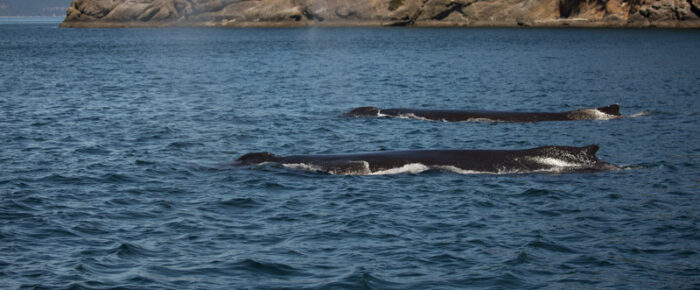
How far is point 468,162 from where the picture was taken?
67.3 ft

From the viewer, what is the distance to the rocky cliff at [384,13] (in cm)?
11744

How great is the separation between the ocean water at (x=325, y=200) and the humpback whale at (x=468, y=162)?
476 mm

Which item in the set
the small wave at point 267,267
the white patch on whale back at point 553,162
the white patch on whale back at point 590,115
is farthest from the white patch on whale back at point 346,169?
the white patch on whale back at point 590,115

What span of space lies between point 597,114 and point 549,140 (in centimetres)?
603

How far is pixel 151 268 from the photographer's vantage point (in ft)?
43.3

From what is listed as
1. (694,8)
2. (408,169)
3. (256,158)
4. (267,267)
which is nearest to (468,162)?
(408,169)

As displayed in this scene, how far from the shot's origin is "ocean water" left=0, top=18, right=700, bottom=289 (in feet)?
43.0

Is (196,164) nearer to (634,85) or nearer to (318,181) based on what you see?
(318,181)

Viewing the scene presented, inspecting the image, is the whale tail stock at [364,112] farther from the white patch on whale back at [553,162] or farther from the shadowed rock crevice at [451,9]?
the shadowed rock crevice at [451,9]

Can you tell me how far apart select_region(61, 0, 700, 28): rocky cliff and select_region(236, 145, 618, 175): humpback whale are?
99466 millimetres

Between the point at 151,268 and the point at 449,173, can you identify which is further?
the point at 449,173

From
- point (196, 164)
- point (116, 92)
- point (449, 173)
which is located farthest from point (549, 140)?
point (116, 92)

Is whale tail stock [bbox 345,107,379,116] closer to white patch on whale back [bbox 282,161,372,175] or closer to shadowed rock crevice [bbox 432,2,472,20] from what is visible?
white patch on whale back [bbox 282,161,372,175]

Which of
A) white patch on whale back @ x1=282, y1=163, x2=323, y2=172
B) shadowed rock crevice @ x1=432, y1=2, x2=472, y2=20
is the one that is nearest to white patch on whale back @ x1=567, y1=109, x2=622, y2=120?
white patch on whale back @ x1=282, y1=163, x2=323, y2=172
